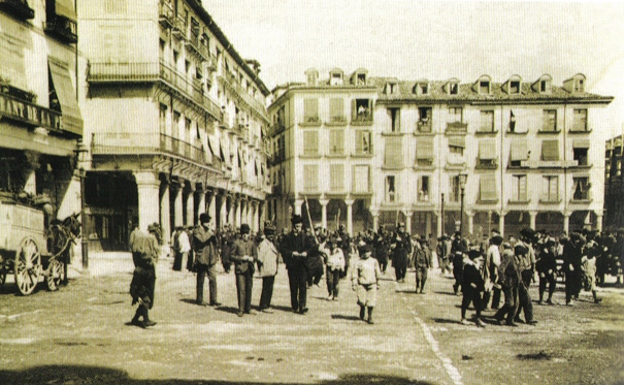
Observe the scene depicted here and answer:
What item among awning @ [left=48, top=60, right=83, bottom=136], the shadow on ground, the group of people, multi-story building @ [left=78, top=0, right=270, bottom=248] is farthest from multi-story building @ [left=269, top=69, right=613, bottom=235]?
the shadow on ground

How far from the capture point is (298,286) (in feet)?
36.0

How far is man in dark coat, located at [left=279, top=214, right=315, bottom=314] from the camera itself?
10.9 meters

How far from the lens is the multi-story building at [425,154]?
3925cm

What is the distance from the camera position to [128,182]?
910 inches

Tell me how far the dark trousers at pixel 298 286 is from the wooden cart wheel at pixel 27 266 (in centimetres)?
493

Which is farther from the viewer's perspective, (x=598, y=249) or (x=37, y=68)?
(x=598, y=249)

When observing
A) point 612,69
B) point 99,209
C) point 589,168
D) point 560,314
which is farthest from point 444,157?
point 612,69

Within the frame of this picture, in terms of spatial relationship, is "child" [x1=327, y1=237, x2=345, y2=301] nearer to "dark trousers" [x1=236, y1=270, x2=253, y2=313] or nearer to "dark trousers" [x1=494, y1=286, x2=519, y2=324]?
"dark trousers" [x1=236, y1=270, x2=253, y2=313]

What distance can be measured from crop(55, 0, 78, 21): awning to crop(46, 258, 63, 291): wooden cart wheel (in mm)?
7164

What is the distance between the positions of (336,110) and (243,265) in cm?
3206

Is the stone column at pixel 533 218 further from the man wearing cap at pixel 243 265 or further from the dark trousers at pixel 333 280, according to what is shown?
the man wearing cap at pixel 243 265

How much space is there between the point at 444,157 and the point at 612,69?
34884 mm

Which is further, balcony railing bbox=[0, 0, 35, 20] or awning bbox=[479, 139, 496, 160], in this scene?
awning bbox=[479, 139, 496, 160]

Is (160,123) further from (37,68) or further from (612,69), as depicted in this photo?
(612,69)
